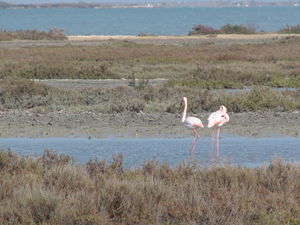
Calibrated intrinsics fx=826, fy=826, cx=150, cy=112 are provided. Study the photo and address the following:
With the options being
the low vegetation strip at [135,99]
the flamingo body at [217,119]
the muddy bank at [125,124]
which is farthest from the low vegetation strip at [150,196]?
the low vegetation strip at [135,99]

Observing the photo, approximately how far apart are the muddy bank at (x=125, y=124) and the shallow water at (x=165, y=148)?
70 cm

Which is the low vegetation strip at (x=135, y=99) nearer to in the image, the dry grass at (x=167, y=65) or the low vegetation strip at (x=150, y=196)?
the dry grass at (x=167, y=65)

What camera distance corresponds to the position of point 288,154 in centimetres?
1627

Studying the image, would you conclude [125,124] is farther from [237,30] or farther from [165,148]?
[237,30]

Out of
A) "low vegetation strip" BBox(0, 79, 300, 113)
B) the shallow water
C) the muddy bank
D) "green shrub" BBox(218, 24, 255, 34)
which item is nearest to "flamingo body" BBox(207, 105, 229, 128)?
the shallow water

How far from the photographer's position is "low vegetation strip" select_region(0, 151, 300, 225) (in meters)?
9.78

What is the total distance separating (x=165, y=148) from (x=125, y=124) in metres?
3.50

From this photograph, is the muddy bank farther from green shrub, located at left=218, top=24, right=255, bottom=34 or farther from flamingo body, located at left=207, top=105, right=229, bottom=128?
green shrub, located at left=218, top=24, right=255, bottom=34

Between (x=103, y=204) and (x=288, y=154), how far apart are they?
7.03m

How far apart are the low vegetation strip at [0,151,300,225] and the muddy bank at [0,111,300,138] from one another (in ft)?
23.4

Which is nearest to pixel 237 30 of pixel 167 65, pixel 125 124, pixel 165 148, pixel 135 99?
pixel 167 65

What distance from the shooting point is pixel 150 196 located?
1034 centimetres

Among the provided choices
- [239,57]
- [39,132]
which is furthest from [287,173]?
[239,57]

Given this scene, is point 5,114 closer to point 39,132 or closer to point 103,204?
point 39,132
